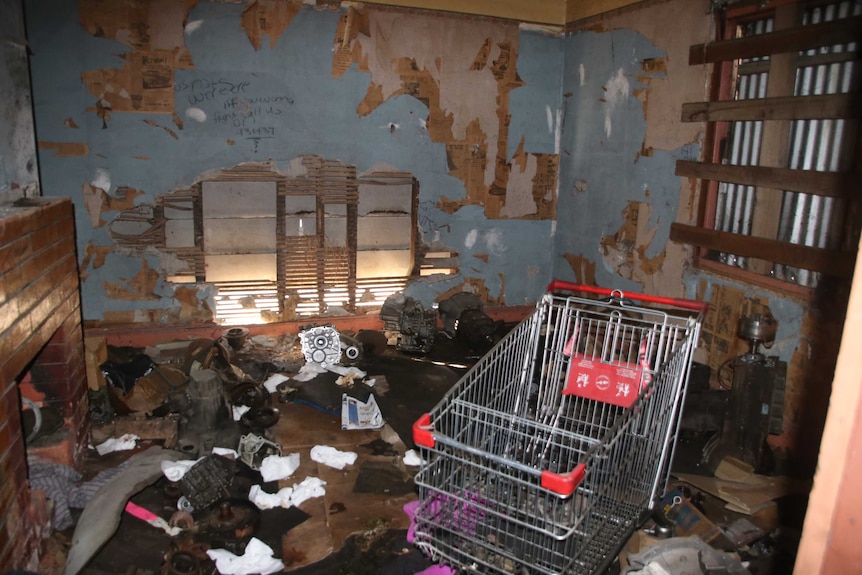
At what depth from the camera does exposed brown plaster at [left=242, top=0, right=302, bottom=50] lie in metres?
6.25

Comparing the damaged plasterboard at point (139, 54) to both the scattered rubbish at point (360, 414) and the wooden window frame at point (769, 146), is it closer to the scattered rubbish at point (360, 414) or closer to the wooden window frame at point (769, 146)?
the scattered rubbish at point (360, 414)

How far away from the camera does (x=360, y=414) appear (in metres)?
5.07

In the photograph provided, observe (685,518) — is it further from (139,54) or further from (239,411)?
(139,54)

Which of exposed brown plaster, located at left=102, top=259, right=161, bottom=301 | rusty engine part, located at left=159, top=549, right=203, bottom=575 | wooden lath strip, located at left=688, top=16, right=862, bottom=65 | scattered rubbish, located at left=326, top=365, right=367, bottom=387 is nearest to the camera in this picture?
rusty engine part, located at left=159, top=549, right=203, bottom=575

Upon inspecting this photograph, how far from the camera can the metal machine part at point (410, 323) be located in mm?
6777

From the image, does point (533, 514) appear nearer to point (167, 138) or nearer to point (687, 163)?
point (687, 163)

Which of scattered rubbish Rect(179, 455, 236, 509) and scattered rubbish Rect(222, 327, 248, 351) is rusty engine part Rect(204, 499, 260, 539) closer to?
scattered rubbish Rect(179, 455, 236, 509)

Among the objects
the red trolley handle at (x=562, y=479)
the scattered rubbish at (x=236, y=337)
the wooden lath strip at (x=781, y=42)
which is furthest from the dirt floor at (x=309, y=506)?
the wooden lath strip at (x=781, y=42)

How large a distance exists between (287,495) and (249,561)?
63 cm

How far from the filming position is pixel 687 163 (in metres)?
5.62

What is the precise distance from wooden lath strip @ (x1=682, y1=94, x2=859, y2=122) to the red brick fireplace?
5.18 meters

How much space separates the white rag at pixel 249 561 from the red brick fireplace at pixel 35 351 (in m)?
0.92

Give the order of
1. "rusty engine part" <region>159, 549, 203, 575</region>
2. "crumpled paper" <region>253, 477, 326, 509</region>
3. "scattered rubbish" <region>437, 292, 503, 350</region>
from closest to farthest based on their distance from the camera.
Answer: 1. "rusty engine part" <region>159, 549, 203, 575</region>
2. "crumpled paper" <region>253, 477, 326, 509</region>
3. "scattered rubbish" <region>437, 292, 503, 350</region>

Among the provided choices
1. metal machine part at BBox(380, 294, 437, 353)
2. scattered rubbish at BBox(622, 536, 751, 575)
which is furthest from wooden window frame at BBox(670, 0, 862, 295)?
metal machine part at BBox(380, 294, 437, 353)
